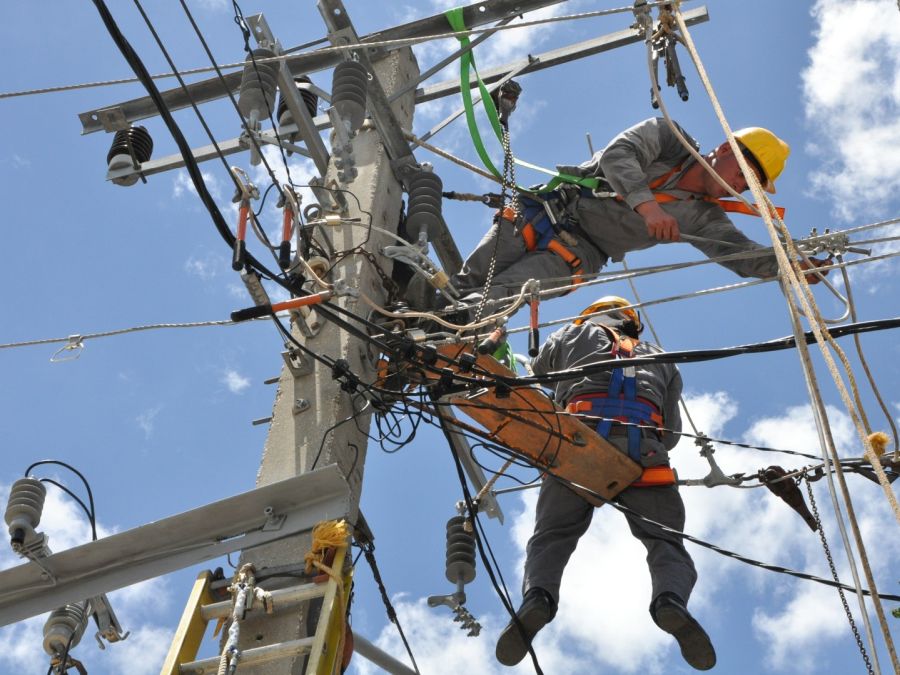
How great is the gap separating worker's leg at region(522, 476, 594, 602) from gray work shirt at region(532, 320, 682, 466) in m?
0.47

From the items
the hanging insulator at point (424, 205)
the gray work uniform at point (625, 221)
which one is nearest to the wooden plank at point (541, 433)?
the hanging insulator at point (424, 205)

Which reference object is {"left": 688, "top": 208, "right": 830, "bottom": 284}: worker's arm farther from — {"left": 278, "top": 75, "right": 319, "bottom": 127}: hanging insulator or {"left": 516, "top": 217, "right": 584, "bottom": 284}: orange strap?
{"left": 278, "top": 75, "right": 319, "bottom": 127}: hanging insulator

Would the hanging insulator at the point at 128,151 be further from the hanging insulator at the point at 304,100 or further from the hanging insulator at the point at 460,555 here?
the hanging insulator at the point at 460,555

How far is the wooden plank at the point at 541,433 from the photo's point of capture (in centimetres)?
628

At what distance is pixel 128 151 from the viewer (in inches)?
347

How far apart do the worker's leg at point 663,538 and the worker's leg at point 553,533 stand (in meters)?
0.27

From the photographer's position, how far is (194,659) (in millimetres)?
4801

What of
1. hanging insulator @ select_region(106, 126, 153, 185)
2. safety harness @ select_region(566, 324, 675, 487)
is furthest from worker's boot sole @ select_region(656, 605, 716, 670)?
hanging insulator @ select_region(106, 126, 153, 185)

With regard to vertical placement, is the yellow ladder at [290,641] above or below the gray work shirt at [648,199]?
below

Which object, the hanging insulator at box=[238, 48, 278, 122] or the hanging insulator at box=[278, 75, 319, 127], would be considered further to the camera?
the hanging insulator at box=[278, 75, 319, 127]

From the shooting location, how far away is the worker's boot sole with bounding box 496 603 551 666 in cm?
620

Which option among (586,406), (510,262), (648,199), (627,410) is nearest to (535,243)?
(510,262)

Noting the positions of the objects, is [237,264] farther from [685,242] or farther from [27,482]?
Result: [685,242]

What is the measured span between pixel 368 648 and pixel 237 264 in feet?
6.45
